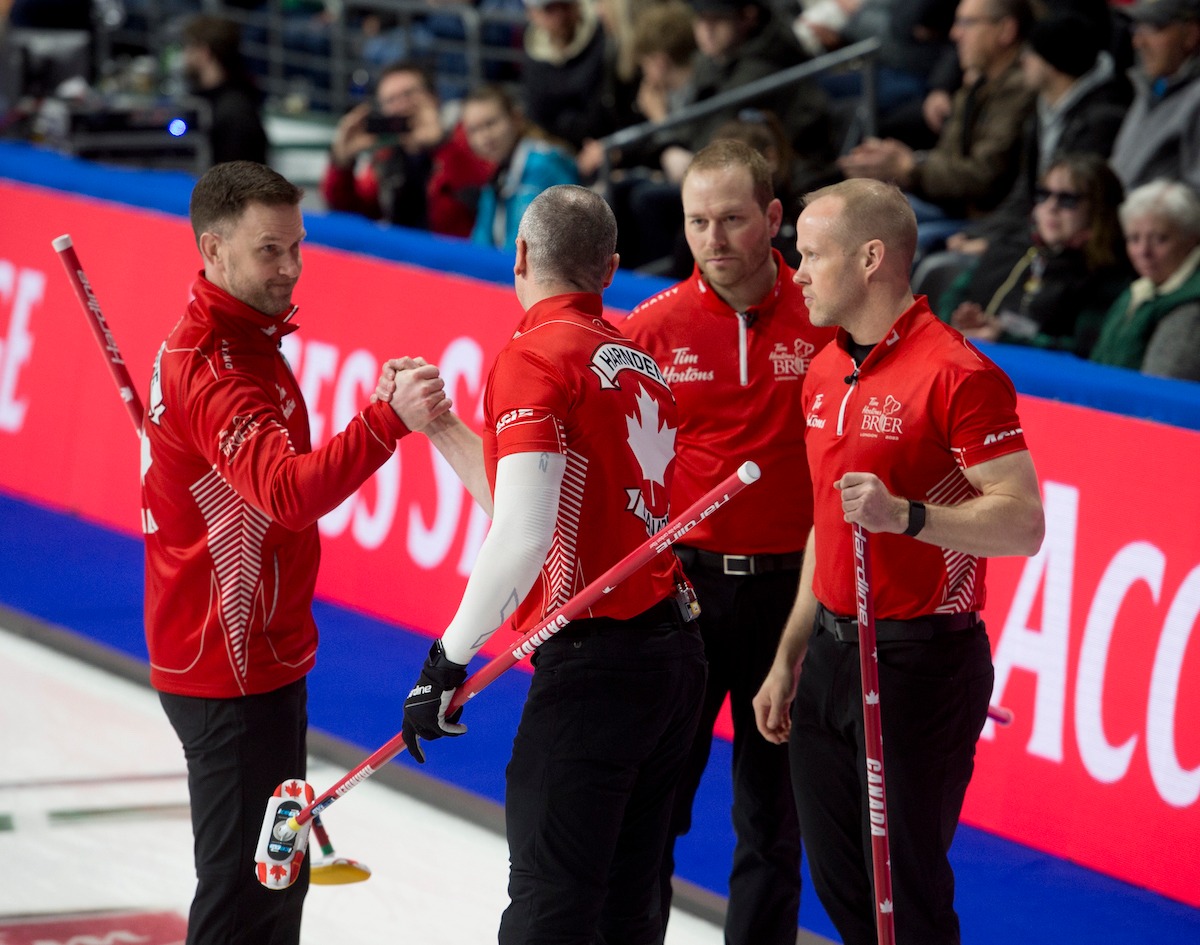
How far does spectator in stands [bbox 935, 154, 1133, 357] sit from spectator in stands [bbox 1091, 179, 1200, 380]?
0.58 ft

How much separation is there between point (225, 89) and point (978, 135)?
4570 mm

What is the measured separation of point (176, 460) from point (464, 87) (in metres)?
9.63

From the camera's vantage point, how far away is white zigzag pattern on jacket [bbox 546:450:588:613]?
366cm

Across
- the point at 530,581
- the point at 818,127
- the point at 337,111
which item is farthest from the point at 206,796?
the point at 337,111

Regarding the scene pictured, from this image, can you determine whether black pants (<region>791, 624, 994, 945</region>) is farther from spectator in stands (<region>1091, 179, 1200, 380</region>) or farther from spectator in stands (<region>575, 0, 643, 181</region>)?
spectator in stands (<region>575, 0, 643, 181</region>)

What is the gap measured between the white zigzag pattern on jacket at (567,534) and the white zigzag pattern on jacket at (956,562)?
2.50 feet

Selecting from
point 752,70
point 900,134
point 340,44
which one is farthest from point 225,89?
point 900,134

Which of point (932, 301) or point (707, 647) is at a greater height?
point (932, 301)

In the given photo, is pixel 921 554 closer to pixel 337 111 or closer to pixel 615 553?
pixel 615 553

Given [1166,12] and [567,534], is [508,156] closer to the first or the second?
[1166,12]

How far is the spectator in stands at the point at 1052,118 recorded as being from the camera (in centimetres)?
779

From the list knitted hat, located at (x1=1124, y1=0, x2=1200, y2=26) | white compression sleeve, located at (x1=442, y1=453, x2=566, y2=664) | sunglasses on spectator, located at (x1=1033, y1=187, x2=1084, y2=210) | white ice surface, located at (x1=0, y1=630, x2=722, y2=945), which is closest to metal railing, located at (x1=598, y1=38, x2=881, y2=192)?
knitted hat, located at (x1=1124, y1=0, x2=1200, y2=26)

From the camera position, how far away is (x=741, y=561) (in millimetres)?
4707

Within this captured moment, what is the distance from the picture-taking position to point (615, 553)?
12.3 feet
